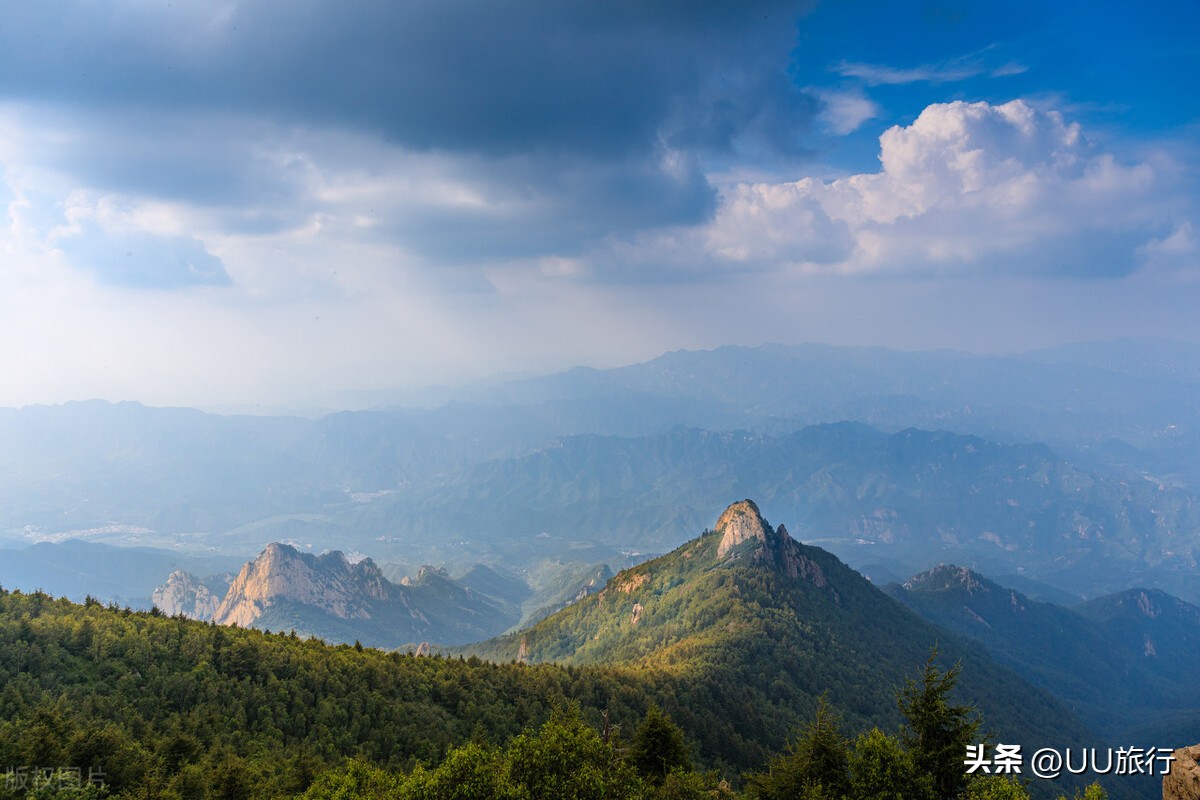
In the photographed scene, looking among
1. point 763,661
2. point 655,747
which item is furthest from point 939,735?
point 763,661

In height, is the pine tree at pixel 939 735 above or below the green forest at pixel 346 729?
above

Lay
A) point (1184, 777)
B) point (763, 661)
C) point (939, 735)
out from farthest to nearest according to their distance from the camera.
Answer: point (763, 661)
point (939, 735)
point (1184, 777)

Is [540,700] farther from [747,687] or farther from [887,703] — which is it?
[887,703]

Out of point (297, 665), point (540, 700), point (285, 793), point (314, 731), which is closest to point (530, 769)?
point (285, 793)

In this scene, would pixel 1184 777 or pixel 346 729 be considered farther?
pixel 346 729

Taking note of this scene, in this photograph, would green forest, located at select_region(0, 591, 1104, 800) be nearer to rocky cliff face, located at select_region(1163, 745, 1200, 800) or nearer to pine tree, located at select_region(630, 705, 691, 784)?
pine tree, located at select_region(630, 705, 691, 784)

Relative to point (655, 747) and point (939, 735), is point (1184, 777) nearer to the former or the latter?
point (939, 735)

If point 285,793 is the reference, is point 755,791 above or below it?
above

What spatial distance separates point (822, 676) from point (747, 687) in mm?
31709

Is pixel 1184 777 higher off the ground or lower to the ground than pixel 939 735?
higher

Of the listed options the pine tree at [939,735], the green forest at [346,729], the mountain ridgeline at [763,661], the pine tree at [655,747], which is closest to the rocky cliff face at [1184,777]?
the green forest at [346,729]

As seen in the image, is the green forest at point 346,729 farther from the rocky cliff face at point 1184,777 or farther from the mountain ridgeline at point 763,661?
the mountain ridgeline at point 763,661

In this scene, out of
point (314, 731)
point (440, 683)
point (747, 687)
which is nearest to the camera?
point (314, 731)

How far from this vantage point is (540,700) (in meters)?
94.1
